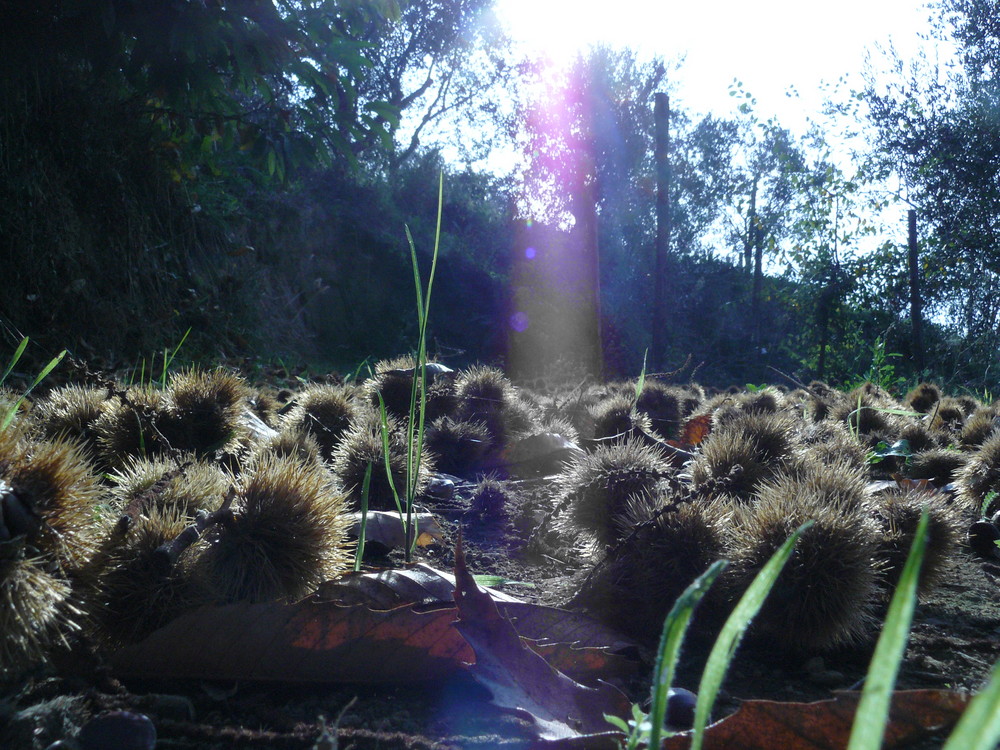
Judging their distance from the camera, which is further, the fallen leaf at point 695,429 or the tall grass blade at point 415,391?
the fallen leaf at point 695,429

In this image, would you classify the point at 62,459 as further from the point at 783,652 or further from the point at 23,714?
the point at 783,652

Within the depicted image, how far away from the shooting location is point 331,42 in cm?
564

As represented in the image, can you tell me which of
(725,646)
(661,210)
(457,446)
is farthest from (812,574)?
(661,210)

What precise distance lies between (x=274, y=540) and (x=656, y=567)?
785 mm

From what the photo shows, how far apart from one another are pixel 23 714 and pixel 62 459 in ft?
1.10

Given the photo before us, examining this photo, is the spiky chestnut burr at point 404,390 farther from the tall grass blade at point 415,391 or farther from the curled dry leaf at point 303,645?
the curled dry leaf at point 303,645

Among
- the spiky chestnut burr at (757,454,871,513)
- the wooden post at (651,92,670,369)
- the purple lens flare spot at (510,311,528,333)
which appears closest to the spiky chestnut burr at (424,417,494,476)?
the spiky chestnut burr at (757,454,871,513)

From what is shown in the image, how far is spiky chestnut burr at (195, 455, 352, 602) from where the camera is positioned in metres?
1.22

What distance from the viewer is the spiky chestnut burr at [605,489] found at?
1758 millimetres

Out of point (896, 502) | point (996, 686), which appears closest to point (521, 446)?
point (896, 502)

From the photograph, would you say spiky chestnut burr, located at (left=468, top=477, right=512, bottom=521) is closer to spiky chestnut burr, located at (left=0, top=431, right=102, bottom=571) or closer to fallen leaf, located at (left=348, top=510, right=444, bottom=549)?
fallen leaf, located at (left=348, top=510, right=444, bottom=549)

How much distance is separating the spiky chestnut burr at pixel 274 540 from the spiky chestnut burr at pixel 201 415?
1005mm

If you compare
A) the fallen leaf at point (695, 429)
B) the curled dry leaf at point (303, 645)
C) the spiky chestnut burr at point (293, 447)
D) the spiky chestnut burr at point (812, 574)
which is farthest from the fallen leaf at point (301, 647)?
the fallen leaf at point (695, 429)

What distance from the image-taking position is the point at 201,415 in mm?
2293
